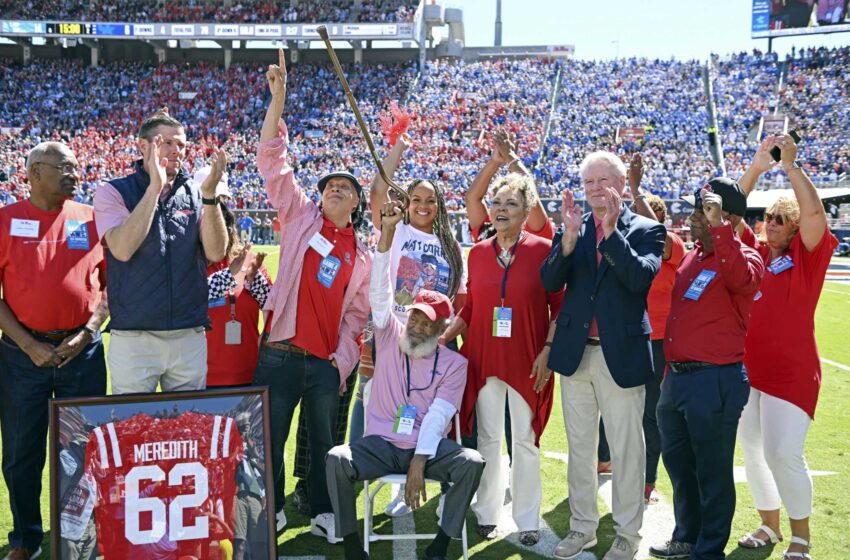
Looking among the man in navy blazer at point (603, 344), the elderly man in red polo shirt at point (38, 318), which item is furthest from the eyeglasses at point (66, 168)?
the man in navy blazer at point (603, 344)

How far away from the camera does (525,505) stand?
4.64 m

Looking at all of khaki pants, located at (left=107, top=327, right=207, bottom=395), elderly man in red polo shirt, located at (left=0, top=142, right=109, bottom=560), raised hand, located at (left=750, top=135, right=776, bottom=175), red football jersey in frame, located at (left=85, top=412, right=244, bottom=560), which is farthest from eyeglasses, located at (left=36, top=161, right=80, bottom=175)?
raised hand, located at (left=750, top=135, right=776, bottom=175)

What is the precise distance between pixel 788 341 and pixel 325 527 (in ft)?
9.30

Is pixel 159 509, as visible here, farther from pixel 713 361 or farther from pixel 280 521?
pixel 713 361

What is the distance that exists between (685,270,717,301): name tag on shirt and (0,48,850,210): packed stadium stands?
29.1 m

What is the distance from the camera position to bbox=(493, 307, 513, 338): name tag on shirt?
15.3 feet

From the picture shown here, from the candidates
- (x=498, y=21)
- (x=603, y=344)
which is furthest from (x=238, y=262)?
(x=498, y=21)

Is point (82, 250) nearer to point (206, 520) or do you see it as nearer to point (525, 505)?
point (206, 520)

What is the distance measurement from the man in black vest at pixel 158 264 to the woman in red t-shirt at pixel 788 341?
3000 mm

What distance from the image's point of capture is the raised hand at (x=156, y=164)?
3.70 metres

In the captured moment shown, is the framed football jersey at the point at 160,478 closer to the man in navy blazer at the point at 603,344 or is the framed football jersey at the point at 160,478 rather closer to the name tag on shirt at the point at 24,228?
the name tag on shirt at the point at 24,228

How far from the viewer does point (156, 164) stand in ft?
12.3

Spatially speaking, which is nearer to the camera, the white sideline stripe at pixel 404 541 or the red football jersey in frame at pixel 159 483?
the red football jersey in frame at pixel 159 483

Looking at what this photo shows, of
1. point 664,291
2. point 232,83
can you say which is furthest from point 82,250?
point 232,83
